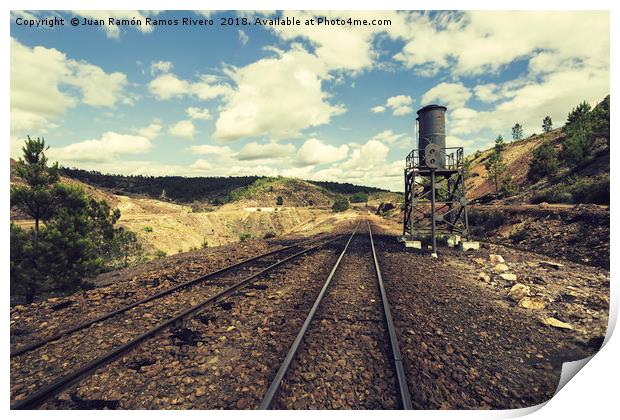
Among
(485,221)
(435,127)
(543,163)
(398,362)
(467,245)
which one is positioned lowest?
(398,362)

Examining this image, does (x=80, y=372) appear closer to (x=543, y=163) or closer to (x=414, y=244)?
(x=414, y=244)

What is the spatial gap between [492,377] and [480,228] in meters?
19.5

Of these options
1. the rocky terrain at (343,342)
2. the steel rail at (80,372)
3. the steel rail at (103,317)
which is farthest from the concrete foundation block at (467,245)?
the steel rail at (80,372)

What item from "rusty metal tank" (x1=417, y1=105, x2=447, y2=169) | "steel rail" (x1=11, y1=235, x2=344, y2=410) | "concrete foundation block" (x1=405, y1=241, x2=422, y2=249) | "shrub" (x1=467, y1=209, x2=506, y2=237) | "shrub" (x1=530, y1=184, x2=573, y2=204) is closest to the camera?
"steel rail" (x1=11, y1=235, x2=344, y2=410)

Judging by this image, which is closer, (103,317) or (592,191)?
(103,317)

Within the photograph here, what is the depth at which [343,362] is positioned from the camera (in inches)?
193

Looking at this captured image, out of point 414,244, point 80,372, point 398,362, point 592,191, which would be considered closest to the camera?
point 80,372

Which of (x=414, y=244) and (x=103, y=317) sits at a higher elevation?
(x=414, y=244)

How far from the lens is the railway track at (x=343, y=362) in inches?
163

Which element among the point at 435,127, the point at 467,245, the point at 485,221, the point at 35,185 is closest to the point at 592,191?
the point at 485,221

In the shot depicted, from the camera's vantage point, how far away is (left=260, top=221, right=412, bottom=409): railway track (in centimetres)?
415

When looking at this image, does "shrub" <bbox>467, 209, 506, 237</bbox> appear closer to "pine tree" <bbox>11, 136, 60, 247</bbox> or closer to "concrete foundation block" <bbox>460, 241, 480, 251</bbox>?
"concrete foundation block" <bbox>460, 241, 480, 251</bbox>

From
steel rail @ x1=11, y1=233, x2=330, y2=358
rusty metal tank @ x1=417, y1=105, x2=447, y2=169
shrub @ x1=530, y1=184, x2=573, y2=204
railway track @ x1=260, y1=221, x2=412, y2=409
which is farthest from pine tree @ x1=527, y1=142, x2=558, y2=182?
steel rail @ x1=11, y1=233, x2=330, y2=358

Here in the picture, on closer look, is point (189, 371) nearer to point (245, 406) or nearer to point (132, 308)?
point (245, 406)
